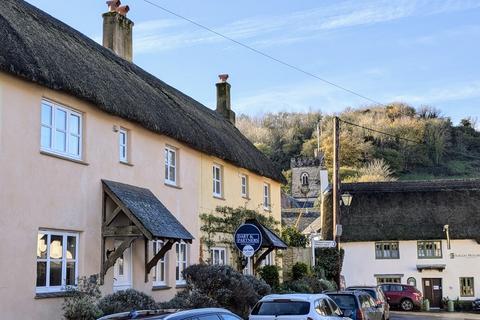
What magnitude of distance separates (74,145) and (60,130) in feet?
1.99

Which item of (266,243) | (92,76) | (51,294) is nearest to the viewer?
(51,294)

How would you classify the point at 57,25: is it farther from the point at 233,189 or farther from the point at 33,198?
the point at 233,189

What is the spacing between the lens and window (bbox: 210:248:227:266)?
21812 millimetres

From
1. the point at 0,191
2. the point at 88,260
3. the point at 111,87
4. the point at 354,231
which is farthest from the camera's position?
the point at 354,231

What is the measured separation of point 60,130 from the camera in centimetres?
1392

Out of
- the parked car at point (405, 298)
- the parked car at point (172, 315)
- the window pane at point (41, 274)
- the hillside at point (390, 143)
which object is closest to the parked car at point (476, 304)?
the parked car at point (405, 298)

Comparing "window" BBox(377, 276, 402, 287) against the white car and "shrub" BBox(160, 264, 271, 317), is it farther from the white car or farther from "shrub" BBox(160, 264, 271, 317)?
the white car

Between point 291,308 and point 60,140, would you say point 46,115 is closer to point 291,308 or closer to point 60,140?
point 60,140

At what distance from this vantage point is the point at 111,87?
625 inches

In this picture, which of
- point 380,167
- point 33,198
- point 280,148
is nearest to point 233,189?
point 33,198

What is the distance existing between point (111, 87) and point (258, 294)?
7.91 metres

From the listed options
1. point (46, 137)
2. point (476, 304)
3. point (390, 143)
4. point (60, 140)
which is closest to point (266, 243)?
point (60, 140)

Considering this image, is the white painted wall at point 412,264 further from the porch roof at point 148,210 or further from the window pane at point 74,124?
the window pane at point 74,124

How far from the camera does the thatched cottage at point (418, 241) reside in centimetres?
4278
